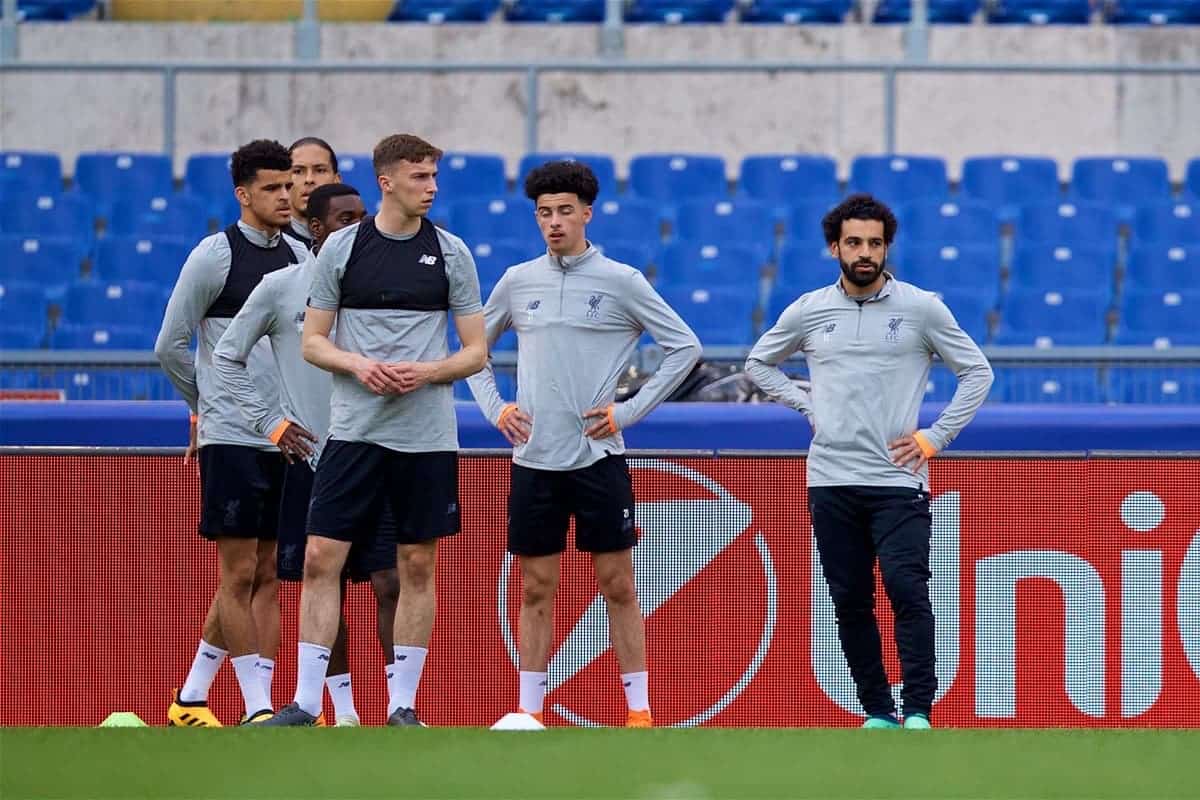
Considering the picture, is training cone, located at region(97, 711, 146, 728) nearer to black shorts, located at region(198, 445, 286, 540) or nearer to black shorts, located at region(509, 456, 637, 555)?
black shorts, located at region(198, 445, 286, 540)

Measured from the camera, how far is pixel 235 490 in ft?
22.4

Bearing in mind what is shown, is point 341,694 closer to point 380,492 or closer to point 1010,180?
point 380,492

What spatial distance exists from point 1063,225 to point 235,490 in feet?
27.9

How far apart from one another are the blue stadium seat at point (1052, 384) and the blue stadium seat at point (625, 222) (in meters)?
4.47

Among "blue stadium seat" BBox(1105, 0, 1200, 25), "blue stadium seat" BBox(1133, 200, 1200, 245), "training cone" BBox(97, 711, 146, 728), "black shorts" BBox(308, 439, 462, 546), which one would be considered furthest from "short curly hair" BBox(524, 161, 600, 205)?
"blue stadium seat" BBox(1105, 0, 1200, 25)

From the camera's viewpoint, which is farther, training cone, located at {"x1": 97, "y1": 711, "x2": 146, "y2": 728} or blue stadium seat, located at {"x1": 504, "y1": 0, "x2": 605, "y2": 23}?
blue stadium seat, located at {"x1": 504, "y1": 0, "x2": 605, "y2": 23}

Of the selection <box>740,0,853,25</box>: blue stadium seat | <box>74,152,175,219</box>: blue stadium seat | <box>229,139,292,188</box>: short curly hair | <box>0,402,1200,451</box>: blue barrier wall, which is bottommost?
<box>0,402,1200,451</box>: blue barrier wall

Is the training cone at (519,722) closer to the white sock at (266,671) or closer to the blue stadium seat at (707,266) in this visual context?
the white sock at (266,671)

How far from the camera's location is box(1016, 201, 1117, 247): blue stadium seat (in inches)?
544

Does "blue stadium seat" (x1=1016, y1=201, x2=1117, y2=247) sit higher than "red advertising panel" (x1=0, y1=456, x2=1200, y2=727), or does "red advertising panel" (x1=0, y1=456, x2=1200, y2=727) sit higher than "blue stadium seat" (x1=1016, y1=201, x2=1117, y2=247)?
"blue stadium seat" (x1=1016, y1=201, x2=1117, y2=247)

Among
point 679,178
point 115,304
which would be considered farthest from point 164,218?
point 679,178

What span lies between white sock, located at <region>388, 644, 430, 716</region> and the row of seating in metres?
10.2

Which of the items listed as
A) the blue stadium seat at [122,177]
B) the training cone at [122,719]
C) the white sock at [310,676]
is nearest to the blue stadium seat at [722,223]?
the blue stadium seat at [122,177]

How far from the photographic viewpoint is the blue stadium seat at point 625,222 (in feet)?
45.2
